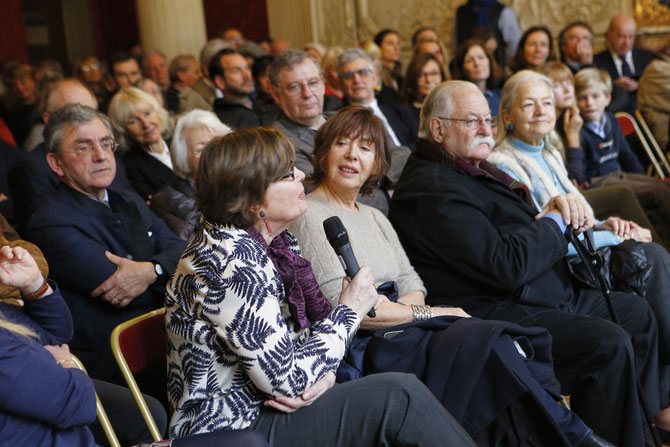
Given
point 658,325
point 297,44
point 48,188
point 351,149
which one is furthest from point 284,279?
point 297,44

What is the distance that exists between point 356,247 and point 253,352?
2.94 feet

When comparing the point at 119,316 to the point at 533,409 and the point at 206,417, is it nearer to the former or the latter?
the point at 206,417

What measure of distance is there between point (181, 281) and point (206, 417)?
1.09 feet

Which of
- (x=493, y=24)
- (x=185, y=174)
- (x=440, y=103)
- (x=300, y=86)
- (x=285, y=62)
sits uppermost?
(x=493, y=24)

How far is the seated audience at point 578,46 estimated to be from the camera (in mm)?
6754

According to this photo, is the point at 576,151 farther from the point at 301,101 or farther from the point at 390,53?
the point at 390,53

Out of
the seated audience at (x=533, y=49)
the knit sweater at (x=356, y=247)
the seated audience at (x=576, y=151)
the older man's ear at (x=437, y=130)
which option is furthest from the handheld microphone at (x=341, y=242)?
the seated audience at (x=533, y=49)

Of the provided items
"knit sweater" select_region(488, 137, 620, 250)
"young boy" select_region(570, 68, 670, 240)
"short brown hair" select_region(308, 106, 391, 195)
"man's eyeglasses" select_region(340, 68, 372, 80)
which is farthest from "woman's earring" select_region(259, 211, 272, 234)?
"man's eyeglasses" select_region(340, 68, 372, 80)

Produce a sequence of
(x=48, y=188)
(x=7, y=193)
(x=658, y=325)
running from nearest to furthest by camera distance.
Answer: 1. (x=658, y=325)
2. (x=48, y=188)
3. (x=7, y=193)

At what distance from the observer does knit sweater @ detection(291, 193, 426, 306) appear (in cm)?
240

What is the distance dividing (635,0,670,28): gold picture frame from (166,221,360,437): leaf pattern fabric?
25.0 ft

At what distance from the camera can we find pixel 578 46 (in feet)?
22.2

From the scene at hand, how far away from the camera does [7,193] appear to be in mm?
4141

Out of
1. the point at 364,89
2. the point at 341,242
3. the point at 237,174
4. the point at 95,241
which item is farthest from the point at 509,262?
the point at 364,89
